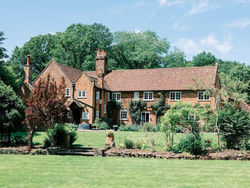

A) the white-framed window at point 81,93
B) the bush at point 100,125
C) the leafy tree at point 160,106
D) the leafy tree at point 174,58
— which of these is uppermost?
the leafy tree at point 174,58

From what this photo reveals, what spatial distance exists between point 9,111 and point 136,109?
2584 centimetres

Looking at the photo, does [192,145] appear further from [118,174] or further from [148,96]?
[148,96]

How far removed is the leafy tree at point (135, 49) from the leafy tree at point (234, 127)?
46.4 m

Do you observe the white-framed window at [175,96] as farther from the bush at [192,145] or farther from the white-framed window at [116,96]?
the bush at [192,145]

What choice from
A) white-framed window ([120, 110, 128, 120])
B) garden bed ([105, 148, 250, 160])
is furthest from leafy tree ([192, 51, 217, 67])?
garden bed ([105, 148, 250, 160])

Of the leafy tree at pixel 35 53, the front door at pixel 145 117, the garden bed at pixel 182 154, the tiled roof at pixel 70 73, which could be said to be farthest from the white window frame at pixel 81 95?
the garden bed at pixel 182 154

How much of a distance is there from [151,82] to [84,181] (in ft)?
114

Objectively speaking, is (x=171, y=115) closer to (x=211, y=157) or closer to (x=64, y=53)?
(x=211, y=157)

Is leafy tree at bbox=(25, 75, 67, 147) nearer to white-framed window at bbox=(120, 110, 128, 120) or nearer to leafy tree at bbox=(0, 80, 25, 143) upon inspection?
leafy tree at bbox=(0, 80, 25, 143)

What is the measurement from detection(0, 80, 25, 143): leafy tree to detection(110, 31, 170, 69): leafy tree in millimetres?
45798

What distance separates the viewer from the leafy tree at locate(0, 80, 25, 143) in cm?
1828

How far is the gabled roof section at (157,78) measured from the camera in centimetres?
4144

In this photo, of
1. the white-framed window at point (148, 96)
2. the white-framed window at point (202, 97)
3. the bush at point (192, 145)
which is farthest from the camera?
the white-framed window at point (148, 96)

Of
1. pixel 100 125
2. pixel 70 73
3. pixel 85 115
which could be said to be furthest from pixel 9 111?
pixel 70 73
